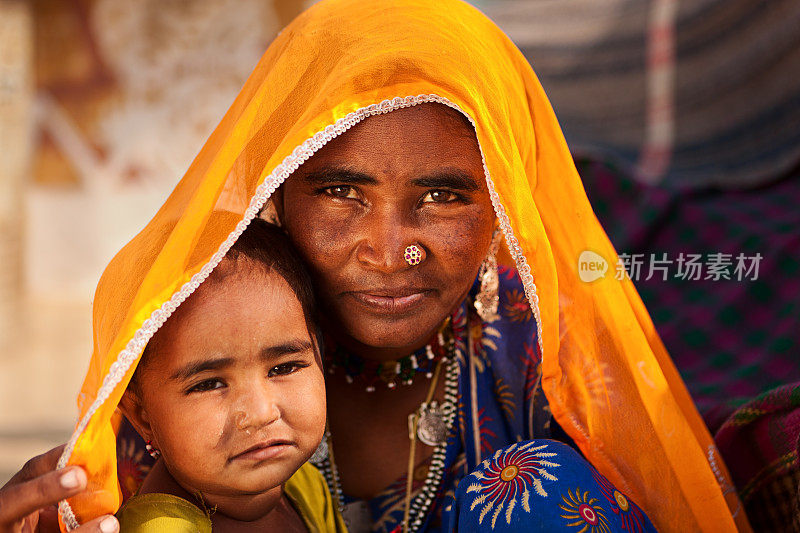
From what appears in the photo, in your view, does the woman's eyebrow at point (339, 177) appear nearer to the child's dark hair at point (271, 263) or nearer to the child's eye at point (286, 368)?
the child's dark hair at point (271, 263)

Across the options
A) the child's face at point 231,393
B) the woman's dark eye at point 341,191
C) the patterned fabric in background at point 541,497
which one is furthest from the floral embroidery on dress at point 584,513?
the woman's dark eye at point 341,191

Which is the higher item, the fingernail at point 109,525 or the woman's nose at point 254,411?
the woman's nose at point 254,411

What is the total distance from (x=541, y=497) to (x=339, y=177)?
654 mm

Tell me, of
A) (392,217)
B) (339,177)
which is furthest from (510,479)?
(339,177)

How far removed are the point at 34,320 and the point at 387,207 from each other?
3684 mm

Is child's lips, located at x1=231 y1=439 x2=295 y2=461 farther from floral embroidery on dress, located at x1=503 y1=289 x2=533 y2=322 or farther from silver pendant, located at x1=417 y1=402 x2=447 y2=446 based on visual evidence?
floral embroidery on dress, located at x1=503 y1=289 x2=533 y2=322

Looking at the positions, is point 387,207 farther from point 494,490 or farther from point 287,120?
point 494,490

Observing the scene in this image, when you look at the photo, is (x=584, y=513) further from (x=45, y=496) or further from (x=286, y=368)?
(x=45, y=496)

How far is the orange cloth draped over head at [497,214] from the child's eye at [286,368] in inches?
7.9

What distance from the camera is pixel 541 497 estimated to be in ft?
4.25

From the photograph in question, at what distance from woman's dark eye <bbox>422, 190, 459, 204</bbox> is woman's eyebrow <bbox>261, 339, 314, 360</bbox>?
351mm

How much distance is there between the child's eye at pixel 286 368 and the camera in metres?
1.36

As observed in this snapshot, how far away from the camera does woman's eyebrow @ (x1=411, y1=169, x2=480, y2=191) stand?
1.47 meters

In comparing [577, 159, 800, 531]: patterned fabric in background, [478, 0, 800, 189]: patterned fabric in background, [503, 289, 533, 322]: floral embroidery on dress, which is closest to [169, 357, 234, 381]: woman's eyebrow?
[503, 289, 533, 322]: floral embroidery on dress
